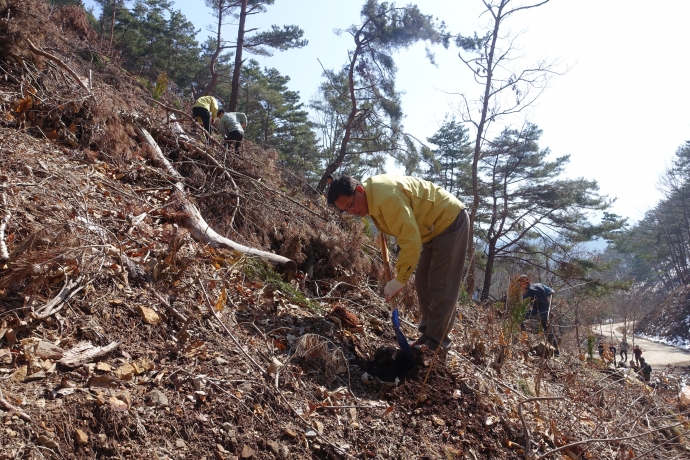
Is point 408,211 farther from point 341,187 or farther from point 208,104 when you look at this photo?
point 208,104

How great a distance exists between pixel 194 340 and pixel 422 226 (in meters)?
1.78

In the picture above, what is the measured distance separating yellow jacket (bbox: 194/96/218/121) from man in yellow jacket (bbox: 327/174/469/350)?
501 cm

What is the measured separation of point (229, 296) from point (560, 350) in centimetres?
485

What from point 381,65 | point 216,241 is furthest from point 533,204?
point 216,241

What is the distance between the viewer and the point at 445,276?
3305 mm

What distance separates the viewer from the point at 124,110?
5.16m

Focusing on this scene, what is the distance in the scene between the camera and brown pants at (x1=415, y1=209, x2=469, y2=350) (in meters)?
3.26

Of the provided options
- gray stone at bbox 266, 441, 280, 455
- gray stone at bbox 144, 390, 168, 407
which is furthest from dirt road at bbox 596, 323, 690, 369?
gray stone at bbox 144, 390, 168, 407

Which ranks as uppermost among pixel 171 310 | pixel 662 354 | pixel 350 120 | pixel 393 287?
pixel 350 120

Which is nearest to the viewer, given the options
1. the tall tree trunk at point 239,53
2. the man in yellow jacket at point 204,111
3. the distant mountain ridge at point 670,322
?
the man in yellow jacket at point 204,111

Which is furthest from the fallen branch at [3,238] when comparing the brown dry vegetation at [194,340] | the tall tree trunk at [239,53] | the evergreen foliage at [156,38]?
the evergreen foliage at [156,38]

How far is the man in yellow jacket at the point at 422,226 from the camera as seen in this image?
2.98 metres

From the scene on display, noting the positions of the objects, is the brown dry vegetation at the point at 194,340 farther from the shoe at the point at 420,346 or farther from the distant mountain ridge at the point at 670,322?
the distant mountain ridge at the point at 670,322

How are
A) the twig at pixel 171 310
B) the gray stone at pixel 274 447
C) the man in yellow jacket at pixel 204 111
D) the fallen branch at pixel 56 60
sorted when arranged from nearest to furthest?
the gray stone at pixel 274 447 < the twig at pixel 171 310 < the fallen branch at pixel 56 60 < the man in yellow jacket at pixel 204 111
